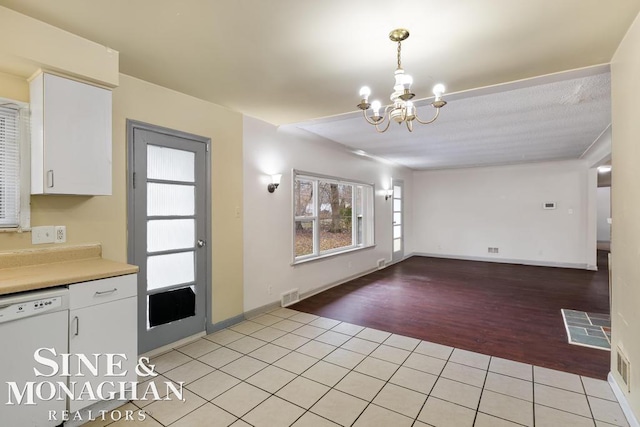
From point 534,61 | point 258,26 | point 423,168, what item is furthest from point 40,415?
point 423,168

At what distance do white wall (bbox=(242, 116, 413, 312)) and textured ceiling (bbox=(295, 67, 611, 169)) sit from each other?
341mm

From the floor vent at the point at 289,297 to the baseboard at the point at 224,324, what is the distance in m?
0.67

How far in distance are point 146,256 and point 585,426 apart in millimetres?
3405

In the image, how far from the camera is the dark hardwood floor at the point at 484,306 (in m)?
2.99

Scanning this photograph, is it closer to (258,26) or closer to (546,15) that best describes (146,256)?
(258,26)

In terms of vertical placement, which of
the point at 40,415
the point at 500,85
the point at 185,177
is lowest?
the point at 40,415

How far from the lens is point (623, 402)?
2072mm

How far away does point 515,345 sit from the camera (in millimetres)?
3082

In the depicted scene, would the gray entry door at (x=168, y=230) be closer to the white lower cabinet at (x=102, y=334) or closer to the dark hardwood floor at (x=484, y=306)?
the white lower cabinet at (x=102, y=334)

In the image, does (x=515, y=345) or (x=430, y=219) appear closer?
(x=515, y=345)

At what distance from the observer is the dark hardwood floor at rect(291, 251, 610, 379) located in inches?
118

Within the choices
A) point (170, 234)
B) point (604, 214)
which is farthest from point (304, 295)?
point (604, 214)

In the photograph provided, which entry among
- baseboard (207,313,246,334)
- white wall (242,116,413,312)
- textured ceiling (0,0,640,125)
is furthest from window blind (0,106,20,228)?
white wall (242,116,413,312)

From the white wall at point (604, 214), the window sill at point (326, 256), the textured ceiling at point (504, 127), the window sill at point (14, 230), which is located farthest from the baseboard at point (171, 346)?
the white wall at point (604, 214)
